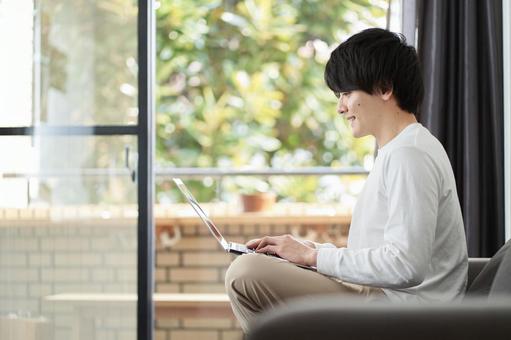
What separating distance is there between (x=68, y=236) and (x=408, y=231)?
6.86 feet

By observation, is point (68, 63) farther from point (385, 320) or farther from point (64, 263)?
point (385, 320)

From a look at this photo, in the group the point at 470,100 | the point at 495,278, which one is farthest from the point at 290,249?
the point at 470,100

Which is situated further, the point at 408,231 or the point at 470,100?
the point at 470,100

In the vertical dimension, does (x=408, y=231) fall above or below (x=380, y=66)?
below

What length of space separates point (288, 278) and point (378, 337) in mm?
708

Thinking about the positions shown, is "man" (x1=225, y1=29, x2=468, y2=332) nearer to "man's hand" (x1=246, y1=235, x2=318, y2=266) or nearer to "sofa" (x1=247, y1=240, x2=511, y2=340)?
"man's hand" (x1=246, y1=235, x2=318, y2=266)

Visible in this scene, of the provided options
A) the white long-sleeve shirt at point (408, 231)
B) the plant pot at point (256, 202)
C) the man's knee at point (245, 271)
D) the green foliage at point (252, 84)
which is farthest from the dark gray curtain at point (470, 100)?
the green foliage at point (252, 84)

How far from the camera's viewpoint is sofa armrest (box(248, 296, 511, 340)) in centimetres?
128

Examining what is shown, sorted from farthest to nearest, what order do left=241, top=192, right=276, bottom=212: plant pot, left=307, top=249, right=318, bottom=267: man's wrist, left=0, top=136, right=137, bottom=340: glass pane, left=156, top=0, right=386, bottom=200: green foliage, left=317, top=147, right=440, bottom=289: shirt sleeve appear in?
left=156, top=0, right=386, bottom=200: green foliage
left=241, top=192, right=276, bottom=212: plant pot
left=0, top=136, right=137, bottom=340: glass pane
left=307, top=249, right=318, bottom=267: man's wrist
left=317, top=147, right=440, bottom=289: shirt sleeve

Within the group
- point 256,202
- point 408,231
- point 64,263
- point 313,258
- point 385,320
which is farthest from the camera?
point 256,202

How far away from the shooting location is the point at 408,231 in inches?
72.4

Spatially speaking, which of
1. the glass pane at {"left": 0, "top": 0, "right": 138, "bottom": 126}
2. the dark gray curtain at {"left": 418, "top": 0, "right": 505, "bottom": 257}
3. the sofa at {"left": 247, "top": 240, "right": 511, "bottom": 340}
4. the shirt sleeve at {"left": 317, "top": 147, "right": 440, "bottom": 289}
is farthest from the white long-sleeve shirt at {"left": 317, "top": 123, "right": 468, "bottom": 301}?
the glass pane at {"left": 0, "top": 0, "right": 138, "bottom": 126}

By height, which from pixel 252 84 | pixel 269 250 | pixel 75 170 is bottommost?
pixel 269 250

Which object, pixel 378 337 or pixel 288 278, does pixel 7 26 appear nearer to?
pixel 288 278
